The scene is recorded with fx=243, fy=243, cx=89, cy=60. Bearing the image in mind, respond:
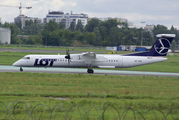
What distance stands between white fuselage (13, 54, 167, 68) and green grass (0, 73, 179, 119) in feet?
14.9

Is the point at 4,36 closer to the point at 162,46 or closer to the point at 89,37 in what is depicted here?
the point at 89,37

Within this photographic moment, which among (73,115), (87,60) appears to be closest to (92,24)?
(87,60)

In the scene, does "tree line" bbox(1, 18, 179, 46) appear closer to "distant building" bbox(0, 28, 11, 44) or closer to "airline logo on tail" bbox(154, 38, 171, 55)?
"distant building" bbox(0, 28, 11, 44)

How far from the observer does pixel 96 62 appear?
31.1 m

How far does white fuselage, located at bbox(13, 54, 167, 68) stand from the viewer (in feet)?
100

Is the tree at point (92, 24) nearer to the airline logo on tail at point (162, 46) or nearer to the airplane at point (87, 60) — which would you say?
the airline logo on tail at point (162, 46)

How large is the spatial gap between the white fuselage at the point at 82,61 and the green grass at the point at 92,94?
4528mm

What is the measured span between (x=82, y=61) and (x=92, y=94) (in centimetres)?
1337

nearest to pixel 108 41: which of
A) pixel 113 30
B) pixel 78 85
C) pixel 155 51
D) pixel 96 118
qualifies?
pixel 113 30

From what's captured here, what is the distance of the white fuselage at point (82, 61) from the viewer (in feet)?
100

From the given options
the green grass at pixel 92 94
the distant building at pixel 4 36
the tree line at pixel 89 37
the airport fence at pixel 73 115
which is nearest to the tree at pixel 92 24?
the tree line at pixel 89 37

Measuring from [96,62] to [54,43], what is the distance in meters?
95.3

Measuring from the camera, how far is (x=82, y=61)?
3100 centimetres

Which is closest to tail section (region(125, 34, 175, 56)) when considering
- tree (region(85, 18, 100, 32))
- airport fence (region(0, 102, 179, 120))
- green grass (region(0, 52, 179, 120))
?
green grass (region(0, 52, 179, 120))
